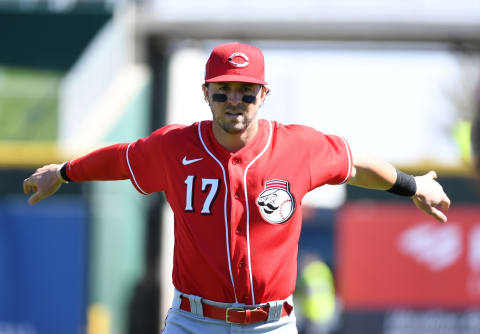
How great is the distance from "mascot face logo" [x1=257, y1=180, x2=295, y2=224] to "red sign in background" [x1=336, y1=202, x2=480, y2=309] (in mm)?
5666

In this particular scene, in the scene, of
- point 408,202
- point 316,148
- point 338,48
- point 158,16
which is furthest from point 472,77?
point 316,148

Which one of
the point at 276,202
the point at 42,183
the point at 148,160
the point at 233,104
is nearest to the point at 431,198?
the point at 276,202

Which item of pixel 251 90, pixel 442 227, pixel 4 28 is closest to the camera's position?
pixel 251 90

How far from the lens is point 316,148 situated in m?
4.39

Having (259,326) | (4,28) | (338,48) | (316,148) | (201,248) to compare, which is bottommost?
(259,326)

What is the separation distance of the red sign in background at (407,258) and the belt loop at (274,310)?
18.4ft

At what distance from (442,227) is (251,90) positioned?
6195mm

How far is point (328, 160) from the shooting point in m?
4.40

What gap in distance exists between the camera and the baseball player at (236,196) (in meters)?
4.18

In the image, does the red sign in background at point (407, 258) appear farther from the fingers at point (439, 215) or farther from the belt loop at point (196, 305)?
the belt loop at point (196, 305)

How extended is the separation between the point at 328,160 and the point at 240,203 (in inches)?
20.2

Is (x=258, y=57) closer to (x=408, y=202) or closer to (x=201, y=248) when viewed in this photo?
(x=201, y=248)

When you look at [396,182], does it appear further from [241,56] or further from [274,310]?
[241,56]

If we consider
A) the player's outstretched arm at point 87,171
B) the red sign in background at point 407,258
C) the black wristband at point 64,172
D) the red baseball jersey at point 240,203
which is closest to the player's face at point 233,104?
the red baseball jersey at point 240,203
